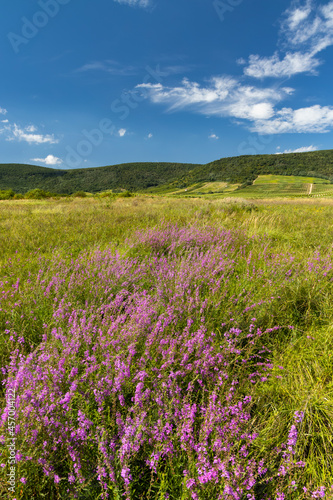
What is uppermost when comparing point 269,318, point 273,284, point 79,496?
point 273,284

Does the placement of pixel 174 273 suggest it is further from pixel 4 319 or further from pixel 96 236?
pixel 96 236

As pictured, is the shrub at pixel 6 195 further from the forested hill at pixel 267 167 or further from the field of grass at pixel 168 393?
the forested hill at pixel 267 167

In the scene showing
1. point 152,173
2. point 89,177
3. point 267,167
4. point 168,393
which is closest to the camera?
point 168,393

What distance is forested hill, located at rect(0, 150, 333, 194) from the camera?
120 metres

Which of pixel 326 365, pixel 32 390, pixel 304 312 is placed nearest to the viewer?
pixel 32 390

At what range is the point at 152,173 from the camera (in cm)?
17975

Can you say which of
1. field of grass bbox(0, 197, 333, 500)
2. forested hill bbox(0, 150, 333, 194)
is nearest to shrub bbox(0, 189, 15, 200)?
field of grass bbox(0, 197, 333, 500)

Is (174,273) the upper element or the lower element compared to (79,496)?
upper

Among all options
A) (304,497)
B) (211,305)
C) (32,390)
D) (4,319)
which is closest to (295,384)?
(304,497)

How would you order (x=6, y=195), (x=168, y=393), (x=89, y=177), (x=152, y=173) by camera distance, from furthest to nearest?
1. (x=152, y=173)
2. (x=89, y=177)
3. (x=6, y=195)
4. (x=168, y=393)

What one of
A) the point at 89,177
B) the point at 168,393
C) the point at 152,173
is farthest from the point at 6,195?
the point at 152,173

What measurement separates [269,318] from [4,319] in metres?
2.61

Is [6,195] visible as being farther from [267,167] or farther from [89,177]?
[267,167]

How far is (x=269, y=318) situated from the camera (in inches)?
92.6
